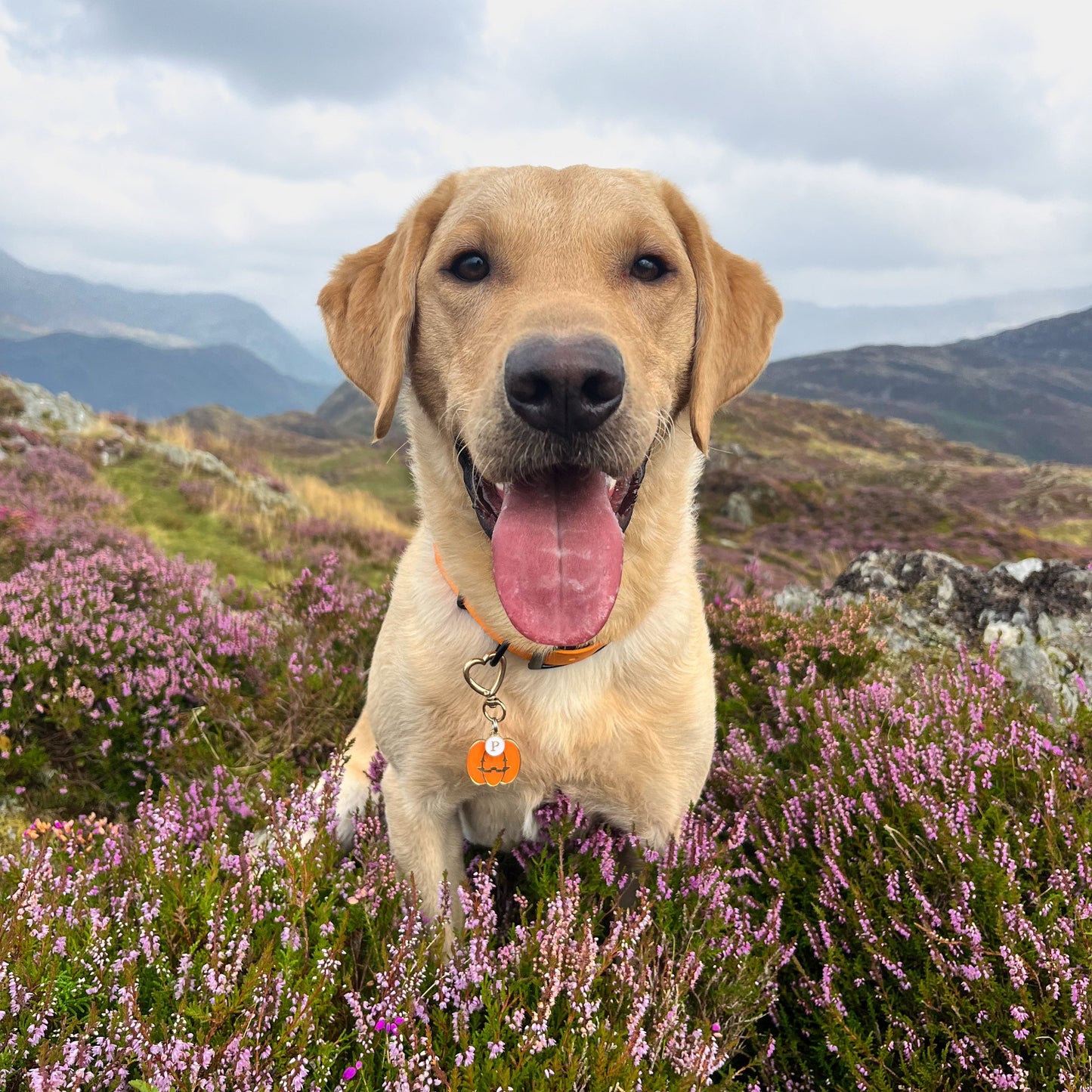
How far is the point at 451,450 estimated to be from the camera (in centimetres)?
228

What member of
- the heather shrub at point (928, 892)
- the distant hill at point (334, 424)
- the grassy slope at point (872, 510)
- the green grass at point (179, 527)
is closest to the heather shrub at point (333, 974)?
the heather shrub at point (928, 892)

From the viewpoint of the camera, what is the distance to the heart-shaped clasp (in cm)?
222

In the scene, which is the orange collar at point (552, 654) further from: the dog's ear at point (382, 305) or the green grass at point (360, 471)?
the green grass at point (360, 471)

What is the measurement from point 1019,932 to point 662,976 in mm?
1015

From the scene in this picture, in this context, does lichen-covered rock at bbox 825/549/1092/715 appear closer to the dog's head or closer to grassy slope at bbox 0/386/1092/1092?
grassy slope at bbox 0/386/1092/1092

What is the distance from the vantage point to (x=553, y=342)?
1726 millimetres

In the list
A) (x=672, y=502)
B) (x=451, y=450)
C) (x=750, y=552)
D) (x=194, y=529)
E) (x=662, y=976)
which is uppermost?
(x=451, y=450)

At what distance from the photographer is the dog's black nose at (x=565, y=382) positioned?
67.9 inches

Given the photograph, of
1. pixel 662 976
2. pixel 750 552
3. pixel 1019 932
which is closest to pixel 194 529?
pixel 662 976

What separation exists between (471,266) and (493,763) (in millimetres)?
1731

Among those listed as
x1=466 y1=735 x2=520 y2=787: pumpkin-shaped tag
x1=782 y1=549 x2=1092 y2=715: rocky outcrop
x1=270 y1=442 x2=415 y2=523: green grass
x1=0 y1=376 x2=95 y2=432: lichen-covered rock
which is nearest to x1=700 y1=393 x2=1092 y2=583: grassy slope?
x1=782 y1=549 x2=1092 y2=715: rocky outcrop

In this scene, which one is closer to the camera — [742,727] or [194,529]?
[742,727]

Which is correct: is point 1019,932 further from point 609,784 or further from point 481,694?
point 481,694

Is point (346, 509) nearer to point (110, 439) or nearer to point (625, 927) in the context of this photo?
point (110, 439)
